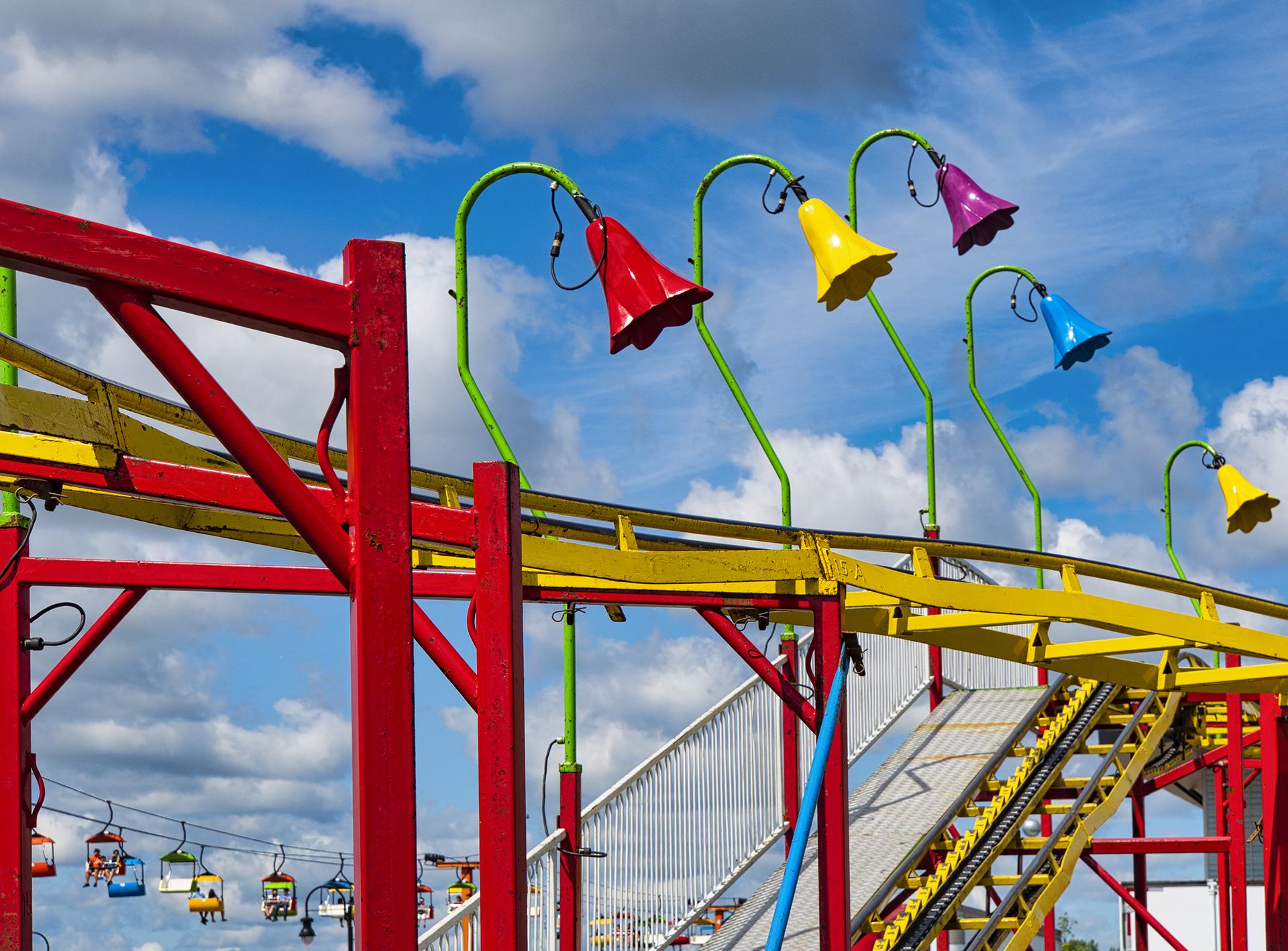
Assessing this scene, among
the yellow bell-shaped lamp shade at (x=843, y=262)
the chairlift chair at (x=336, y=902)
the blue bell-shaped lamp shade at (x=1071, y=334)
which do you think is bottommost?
the chairlift chair at (x=336, y=902)

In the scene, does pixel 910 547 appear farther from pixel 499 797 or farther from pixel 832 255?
pixel 499 797

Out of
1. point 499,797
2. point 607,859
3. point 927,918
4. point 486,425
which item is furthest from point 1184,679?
point 499,797

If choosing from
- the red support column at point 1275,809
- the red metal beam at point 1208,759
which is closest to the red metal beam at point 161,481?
the red support column at point 1275,809

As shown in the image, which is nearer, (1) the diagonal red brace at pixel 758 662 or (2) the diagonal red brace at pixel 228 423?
(2) the diagonal red brace at pixel 228 423

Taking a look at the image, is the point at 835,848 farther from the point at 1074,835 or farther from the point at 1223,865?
the point at 1223,865

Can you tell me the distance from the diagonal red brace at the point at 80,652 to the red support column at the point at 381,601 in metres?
4.53

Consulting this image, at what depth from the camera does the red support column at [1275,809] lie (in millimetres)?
15797

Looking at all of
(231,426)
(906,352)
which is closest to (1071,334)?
(906,352)

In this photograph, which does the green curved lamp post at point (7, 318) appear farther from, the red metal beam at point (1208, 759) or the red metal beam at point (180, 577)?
the red metal beam at point (1208, 759)

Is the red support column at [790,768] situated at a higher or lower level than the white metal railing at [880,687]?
lower

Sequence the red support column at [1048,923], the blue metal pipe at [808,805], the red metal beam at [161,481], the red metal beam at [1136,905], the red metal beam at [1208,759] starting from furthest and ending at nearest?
the red metal beam at [1208,759] < the red metal beam at [1136,905] < the red support column at [1048,923] < the blue metal pipe at [808,805] < the red metal beam at [161,481]

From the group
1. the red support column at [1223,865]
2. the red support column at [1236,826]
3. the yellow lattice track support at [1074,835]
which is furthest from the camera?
the red support column at [1223,865]

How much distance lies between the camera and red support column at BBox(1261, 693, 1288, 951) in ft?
51.8

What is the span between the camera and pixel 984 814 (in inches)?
583
